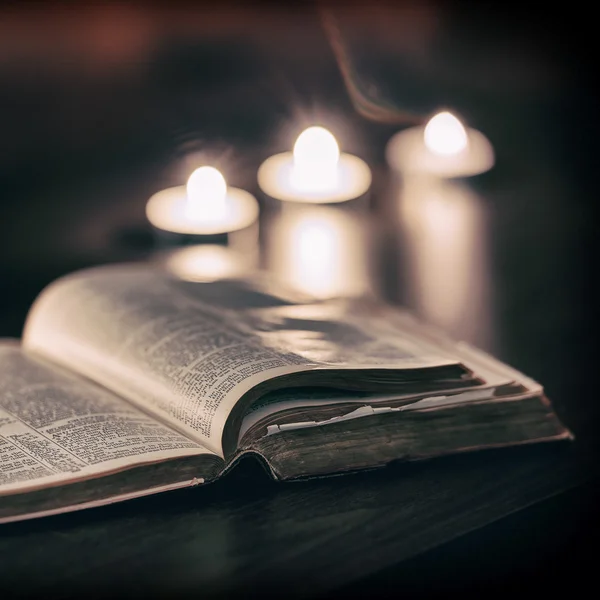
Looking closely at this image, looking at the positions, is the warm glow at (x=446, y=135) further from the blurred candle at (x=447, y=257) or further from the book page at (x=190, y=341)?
the book page at (x=190, y=341)

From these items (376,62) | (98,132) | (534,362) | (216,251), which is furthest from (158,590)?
(376,62)

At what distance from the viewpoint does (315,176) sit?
5.98ft

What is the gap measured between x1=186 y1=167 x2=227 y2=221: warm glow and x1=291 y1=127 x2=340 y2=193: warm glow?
203 mm

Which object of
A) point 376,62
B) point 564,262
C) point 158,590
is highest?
point 376,62

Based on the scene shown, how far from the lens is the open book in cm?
69

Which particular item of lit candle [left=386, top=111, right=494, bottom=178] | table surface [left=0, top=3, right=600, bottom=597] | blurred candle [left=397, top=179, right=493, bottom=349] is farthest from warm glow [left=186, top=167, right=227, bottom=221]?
lit candle [left=386, top=111, right=494, bottom=178]

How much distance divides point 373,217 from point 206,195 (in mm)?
300

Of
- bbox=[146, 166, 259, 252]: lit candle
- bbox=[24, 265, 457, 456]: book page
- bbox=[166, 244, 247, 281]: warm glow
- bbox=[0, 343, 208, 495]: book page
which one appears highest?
bbox=[146, 166, 259, 252]: lit candle

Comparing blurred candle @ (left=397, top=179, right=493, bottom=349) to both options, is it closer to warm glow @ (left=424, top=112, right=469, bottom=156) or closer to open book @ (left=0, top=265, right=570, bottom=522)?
warm glow @ (left=424, top=112, right=469, bottom=156)

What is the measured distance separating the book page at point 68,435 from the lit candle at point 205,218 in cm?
75

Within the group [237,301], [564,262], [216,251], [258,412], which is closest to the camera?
[258,412]

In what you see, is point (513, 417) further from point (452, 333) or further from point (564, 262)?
point (564, 262)

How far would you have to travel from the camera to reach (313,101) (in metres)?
2.43

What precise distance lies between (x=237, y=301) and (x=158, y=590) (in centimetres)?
39
